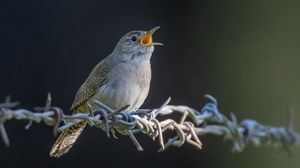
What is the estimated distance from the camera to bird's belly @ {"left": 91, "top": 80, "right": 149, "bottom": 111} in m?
5.30

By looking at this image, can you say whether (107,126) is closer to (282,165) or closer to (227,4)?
(282,165)

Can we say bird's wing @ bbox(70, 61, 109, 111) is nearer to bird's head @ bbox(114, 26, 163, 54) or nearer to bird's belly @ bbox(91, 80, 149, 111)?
bird's belly @ bbox(91, 80, 149, 111)

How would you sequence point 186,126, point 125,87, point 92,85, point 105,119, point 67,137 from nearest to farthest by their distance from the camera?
point 105,119, point 186,126, point 67,137, point 125,87, point 92,85

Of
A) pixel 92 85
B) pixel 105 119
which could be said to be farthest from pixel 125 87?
pixel 105 119

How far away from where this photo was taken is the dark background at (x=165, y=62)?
26.0 ft

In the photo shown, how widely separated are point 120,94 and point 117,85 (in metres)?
0.09

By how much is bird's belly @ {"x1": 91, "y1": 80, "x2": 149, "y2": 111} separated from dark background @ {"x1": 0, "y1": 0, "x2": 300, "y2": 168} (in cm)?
238

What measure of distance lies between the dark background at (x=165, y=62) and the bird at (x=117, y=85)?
84.4 inches

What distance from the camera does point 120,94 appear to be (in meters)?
5.31

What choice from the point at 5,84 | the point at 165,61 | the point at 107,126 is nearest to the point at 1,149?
the point at 5,84

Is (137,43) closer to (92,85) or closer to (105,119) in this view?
(92,85)

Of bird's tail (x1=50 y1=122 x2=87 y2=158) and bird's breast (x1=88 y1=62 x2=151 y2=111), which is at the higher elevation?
bird's breast (x1=88 y1=62 x2=151 y2=111)

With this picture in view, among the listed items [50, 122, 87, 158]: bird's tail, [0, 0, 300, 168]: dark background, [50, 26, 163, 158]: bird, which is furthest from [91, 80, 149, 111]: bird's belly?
[0, 0, 300, 168]: dark background

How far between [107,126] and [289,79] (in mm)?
5162
